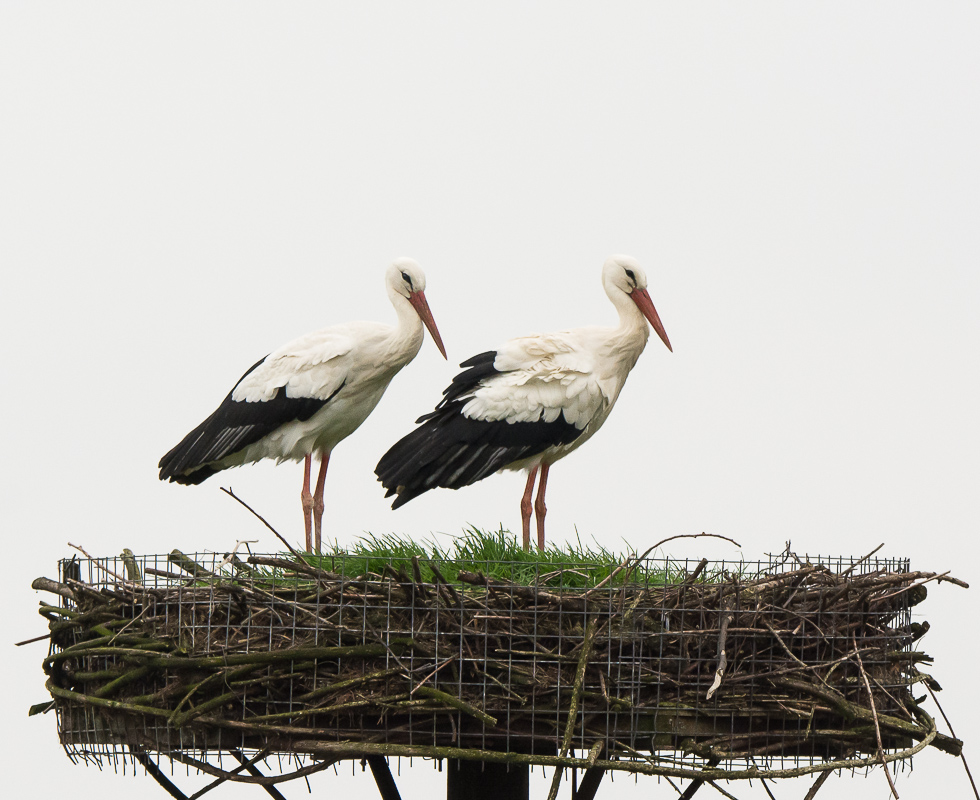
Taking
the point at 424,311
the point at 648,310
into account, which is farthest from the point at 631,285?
the point at 424,311

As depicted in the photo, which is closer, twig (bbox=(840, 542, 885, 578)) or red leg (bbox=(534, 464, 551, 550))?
twig (bbox=(840, 542, 885, 578))

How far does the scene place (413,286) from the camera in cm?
849

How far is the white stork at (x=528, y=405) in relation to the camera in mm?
7742

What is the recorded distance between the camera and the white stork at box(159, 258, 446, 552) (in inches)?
332

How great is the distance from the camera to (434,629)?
5648 millimetres

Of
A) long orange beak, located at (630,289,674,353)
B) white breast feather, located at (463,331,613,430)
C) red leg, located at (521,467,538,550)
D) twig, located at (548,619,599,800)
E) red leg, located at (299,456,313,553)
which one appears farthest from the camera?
red leg, located at (299,456,313,553)

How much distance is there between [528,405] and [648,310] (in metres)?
0.94

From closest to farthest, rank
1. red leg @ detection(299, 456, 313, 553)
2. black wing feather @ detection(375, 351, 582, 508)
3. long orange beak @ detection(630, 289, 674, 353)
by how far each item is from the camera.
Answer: black wing feather @ detection(375, 351, 582, 508), long orange beak @ detection(630, 289, 674, 353), red leg @ detection(299, 456, 313, 553)

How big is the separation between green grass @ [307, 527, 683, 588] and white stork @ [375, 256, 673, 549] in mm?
835

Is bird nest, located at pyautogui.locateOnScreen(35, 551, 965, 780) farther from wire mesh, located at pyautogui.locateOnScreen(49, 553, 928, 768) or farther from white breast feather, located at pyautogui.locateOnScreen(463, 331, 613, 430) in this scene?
white breast feather, located at pyautogui.locateOnScreen(463, 331, 613, 430)

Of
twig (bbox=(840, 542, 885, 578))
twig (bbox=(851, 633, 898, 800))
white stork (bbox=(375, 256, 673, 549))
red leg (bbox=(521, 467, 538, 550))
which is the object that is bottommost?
twig (bbox=(851, 633, 898, 800))

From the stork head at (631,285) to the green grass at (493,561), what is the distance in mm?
1810

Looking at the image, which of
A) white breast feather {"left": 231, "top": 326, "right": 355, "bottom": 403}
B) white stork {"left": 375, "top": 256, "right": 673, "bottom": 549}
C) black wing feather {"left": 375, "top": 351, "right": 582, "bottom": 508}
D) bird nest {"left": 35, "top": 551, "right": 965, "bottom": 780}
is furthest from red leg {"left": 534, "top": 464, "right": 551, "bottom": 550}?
bird nest {"left": 35, "top": 551, "right": 965, "bottom": 780}

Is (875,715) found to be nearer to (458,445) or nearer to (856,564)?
(856,564)
